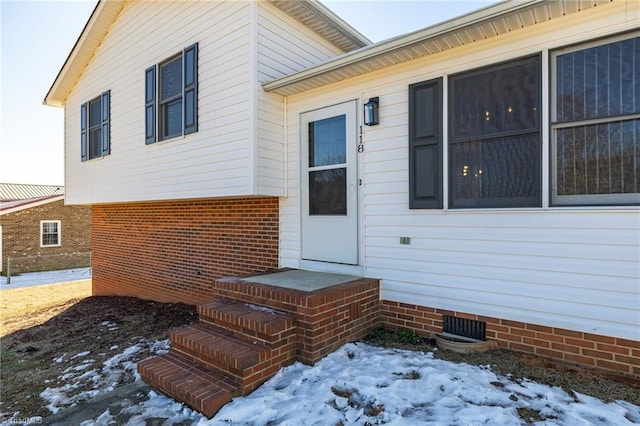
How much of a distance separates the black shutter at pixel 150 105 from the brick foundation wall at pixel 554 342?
548 cm

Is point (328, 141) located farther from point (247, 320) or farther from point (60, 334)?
point (60, 334)

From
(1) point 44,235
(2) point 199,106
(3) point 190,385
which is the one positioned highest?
(2) point 199,106

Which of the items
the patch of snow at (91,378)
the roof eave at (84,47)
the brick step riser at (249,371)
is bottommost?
the patch of snow at (91,378)

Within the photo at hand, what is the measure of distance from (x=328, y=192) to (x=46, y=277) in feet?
60.4

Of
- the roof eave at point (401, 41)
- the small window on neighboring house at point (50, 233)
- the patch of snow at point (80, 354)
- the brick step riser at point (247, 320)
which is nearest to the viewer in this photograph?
the roof eave at point (401, 41)

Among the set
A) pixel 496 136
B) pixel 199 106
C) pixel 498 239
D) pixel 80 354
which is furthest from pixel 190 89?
pixel 498 239

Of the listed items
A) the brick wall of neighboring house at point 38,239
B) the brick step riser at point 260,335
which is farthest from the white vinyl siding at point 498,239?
the brick wall of neighboring house at point 38,239

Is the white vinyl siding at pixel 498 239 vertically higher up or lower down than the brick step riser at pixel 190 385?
higher up

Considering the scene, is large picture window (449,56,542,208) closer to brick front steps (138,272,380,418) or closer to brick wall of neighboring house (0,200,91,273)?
brick front steps (138,272,380,418)

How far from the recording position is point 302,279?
4309 millimetres

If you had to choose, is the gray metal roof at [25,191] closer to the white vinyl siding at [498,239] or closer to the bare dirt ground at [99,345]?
the bare dirt ground at [99,345]

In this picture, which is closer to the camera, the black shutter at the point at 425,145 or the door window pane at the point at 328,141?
the black shutter at the point at 425,145

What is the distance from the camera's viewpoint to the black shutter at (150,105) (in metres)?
6.32

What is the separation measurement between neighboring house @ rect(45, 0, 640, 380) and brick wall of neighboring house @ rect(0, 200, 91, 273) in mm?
15104
